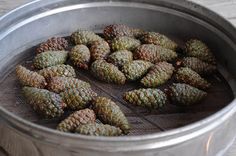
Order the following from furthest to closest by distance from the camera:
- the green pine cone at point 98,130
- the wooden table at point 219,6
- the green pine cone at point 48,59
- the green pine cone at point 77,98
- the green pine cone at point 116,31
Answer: the wooden table at point 219,6
the green pine cone at point 116,31
the green pine cone at point 48,59
the green pine cone at point 77,98
the green pine cone at point 98,130

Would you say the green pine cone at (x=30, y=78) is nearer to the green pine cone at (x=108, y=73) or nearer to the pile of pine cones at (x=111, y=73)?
the pile of pine cones at (x=111, y=73)

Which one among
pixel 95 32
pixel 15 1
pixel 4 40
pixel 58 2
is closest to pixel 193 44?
pixel 95 32

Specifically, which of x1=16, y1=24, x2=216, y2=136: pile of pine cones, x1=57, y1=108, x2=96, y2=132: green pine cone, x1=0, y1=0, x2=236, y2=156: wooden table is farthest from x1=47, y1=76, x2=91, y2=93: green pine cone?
x1=0, y1=0, x2=236, y2=156: wooden table

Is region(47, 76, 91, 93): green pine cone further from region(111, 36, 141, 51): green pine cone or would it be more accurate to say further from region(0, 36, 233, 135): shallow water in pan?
region(111, 36, 141, 51): green pine cone

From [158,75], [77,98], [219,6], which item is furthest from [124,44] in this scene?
[219,6]

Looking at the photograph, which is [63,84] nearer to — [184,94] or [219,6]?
[184,94]

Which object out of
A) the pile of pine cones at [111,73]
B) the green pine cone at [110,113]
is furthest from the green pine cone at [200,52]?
the green pine cone at [110,113]

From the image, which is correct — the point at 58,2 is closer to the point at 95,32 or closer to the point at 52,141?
the point at 95,32
